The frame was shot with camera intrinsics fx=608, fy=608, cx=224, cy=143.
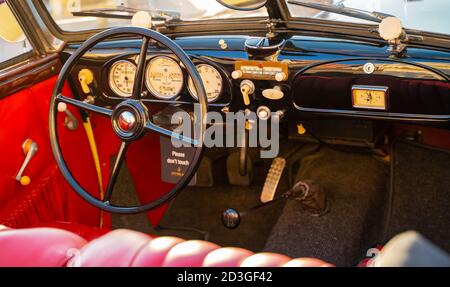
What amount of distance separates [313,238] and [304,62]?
872 mm

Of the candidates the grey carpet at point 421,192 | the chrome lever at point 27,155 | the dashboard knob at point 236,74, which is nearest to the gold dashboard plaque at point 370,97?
the dashboard knob at point 236,74

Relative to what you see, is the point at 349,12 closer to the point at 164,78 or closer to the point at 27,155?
the point at 164,78

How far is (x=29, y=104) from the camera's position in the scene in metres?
2.49

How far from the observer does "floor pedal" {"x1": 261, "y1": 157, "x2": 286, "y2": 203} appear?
3.03m

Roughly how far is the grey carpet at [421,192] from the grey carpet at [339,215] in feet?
0.27

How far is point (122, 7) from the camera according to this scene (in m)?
2.54

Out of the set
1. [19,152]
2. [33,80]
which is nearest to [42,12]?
[33,80]

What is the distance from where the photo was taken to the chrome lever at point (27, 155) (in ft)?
7.93

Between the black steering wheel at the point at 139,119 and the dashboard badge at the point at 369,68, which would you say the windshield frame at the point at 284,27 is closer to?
the dashboard badge at the point at 369,68

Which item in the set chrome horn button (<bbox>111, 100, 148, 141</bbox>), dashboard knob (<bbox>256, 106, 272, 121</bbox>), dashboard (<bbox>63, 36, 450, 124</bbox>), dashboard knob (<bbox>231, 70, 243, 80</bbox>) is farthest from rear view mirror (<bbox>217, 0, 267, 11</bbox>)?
chrome horn button (<bbox>111, 100, 148, 141</bbox>)

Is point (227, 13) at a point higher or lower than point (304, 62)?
higher

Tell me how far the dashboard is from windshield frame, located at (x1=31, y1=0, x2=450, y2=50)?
47 millimetres

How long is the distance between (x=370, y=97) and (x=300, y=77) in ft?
0.87
